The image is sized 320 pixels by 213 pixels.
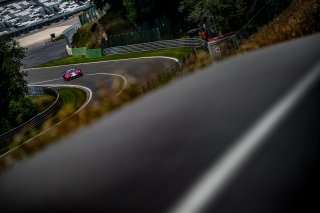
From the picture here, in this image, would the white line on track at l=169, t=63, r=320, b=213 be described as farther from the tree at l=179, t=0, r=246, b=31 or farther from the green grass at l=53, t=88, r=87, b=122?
the tree at l=179, t=0, r=246, b=31

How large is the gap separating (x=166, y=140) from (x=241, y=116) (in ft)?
1.77

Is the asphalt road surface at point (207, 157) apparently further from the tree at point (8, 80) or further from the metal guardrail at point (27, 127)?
the tree at point (8, 80)

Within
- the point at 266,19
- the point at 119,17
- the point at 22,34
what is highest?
the point at 22,34

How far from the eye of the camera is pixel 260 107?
285 centimetres

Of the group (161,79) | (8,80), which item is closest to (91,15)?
(8,80)

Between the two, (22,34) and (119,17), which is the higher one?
(22,34)

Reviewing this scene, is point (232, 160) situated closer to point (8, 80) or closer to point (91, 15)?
point (8, 80)

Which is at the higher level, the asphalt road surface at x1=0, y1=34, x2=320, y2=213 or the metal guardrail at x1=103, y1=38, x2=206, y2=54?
the asphalt road surface at x1=0, y1=34, x2=320, y2=213

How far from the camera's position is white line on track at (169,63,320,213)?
1963 mm

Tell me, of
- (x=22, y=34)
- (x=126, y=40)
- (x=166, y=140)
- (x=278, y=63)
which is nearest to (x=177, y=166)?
(x=166, y=140)

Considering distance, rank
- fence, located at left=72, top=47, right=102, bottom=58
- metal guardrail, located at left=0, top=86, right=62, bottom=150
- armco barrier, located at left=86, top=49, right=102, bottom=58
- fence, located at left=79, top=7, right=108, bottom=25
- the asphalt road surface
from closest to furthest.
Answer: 1. the asphalt road surface
2. metal guardrail, located at left=0, top=86, right=62, bottom=150
3. armco barrier, located at left=86, top=49, right=102, bottom=58
4. fence, located at left=72, top=47, right=102, bottom=58
5. fence, located at left=79, top=7, right=108, bottom=25

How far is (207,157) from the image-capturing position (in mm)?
2336

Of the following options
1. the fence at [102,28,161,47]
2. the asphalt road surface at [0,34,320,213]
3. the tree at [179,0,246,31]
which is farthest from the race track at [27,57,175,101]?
the asphalt road surface at [0,34,320,213]

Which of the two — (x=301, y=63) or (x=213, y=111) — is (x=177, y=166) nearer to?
(x=213, y=111)
